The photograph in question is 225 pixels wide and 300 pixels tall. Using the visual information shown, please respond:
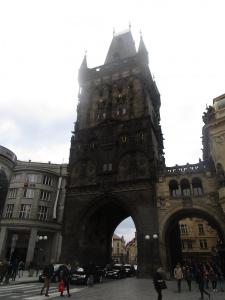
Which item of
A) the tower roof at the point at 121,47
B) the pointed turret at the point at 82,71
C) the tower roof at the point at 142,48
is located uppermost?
the tower roof at the point at 121,47

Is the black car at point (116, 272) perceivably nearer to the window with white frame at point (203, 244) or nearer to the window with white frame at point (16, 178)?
the window with white frame at point (16, 178)

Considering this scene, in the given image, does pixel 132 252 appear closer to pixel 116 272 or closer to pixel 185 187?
pixel 116 272

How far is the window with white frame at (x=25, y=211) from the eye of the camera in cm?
4222

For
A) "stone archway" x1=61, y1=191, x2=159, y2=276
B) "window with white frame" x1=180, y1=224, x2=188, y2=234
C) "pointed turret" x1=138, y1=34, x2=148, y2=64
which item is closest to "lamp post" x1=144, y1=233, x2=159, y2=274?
"stone archway" x1=61, y1=191, x2=159, y2=276

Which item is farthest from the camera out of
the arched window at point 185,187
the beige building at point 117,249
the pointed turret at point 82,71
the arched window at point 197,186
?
the beige building at point 117,249

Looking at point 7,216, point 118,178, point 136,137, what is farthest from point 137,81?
point 7,216

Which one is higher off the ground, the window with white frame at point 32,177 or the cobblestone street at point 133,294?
the window with white frame at point 32,177

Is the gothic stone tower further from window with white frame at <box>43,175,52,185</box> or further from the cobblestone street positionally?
window with white frame at <box>43,175,52,185</box>

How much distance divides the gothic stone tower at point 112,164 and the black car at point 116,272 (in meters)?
2.98

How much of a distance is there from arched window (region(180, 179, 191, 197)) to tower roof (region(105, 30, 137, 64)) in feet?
80.7

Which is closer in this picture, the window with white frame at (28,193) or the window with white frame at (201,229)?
the window with white frame at (28,193)

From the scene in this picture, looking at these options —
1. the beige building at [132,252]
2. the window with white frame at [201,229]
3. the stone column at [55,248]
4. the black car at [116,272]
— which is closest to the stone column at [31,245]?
the stone column at [55,248]

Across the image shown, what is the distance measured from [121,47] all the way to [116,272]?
38.3 meters

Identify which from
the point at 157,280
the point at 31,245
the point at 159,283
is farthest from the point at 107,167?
the point at 159,283
